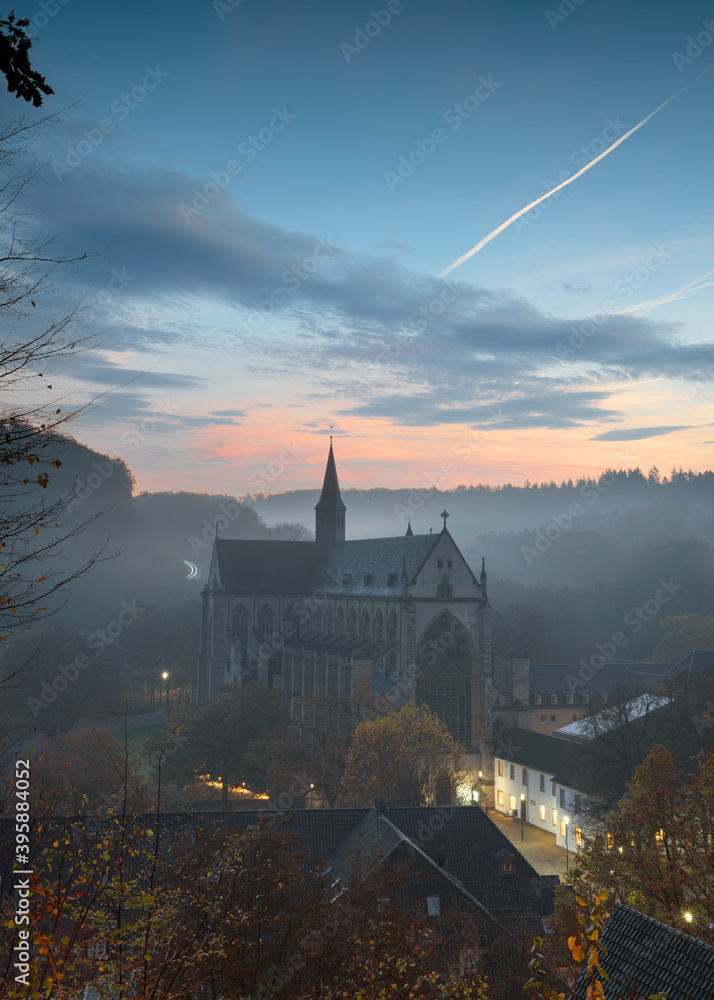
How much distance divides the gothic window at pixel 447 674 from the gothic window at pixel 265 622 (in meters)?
22.3

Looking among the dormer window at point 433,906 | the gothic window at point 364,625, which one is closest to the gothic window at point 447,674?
the gothic window at point 364,625

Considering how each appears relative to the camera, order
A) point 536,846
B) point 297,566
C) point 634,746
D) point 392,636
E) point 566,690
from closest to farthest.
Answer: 1. point 634,746
2. point 536,846
3. point 392,636
4. point 566,690
5. point 297,566

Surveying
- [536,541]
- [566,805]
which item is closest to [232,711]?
[566,805]

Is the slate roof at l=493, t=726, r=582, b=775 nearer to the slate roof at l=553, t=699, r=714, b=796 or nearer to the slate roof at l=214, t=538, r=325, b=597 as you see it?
Answer: the slate roof at l=553, t=699, r=714, b=796

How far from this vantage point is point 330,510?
77812 millimetres

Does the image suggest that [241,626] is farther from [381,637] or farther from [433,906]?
[433,906]

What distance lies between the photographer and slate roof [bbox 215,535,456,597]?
212 ft

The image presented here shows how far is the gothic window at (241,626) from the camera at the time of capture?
239ft

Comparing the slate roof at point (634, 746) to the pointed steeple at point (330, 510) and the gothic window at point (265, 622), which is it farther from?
the pointed steeple at point (330, 510)

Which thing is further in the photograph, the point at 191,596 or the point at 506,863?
the point at 191,596

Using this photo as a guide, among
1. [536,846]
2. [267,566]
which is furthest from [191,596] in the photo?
[536,846]

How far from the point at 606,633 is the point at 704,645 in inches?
A: 1030

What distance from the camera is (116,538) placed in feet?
389

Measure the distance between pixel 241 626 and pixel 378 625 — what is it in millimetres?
19366
